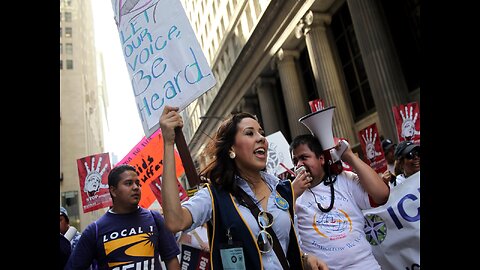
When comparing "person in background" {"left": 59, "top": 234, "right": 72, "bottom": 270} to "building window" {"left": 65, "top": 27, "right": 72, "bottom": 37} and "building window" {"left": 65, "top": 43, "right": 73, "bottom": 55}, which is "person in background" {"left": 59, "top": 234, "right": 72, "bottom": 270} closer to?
"building window" {"left": 65, "top": 43, "right": 73, "bottom": 55}

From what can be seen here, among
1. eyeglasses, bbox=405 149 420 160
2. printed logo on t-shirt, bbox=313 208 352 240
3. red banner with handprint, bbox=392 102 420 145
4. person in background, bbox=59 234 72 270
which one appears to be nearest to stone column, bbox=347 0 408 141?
red banner with handprint, bbox=392 102 420 145

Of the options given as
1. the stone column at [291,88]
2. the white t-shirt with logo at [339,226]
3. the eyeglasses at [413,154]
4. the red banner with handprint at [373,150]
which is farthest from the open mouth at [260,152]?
the stone column at [291,88]

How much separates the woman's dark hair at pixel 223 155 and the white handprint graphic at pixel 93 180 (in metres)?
6.10

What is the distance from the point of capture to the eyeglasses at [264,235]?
2.02m

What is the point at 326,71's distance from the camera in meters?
17.0

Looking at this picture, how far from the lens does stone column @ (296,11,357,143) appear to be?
633 inches

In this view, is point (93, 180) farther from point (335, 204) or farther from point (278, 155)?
point (335, 204)

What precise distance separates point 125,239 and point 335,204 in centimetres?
188

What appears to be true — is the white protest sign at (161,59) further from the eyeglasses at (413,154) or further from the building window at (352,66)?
the building window at (352,66)

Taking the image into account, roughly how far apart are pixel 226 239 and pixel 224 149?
2.16ft

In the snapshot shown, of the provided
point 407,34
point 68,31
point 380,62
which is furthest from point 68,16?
point 380,62

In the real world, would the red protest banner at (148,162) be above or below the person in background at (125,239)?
above
